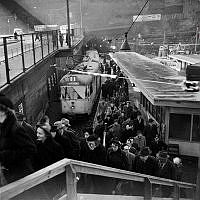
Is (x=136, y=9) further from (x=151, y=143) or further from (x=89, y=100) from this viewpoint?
(x=151, y=143)

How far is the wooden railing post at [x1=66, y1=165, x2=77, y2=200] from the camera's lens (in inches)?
78.4

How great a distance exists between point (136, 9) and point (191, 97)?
50320mm

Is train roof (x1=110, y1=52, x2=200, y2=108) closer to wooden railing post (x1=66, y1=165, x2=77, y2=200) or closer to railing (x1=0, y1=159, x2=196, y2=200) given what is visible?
railing (x1=0, y1=159, x2=196, y2=200)

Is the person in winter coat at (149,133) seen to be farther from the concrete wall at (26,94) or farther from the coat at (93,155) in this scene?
the coat at (93,155)

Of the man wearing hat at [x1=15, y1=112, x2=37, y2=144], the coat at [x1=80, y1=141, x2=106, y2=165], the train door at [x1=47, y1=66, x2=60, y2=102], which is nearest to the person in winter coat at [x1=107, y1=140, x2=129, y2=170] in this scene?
the coat at [x1=80, y1=141, x2=106, y2=165]

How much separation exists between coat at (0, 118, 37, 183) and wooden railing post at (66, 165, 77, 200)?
40cm

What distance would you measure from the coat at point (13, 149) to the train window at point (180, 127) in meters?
7.32

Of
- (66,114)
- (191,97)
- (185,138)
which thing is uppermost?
(191,97)

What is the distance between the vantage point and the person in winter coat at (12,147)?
7.13 feet

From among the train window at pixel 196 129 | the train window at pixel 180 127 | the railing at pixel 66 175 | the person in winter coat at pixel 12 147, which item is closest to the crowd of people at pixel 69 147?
the person in winter coat at pixel 12 147

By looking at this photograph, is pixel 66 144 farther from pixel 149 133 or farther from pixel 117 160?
pixel 149 133

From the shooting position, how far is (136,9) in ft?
182

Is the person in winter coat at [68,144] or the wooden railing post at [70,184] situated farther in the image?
the person in winter coat at [68,144]

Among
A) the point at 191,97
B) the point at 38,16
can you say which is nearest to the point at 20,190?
the point at 191,97
